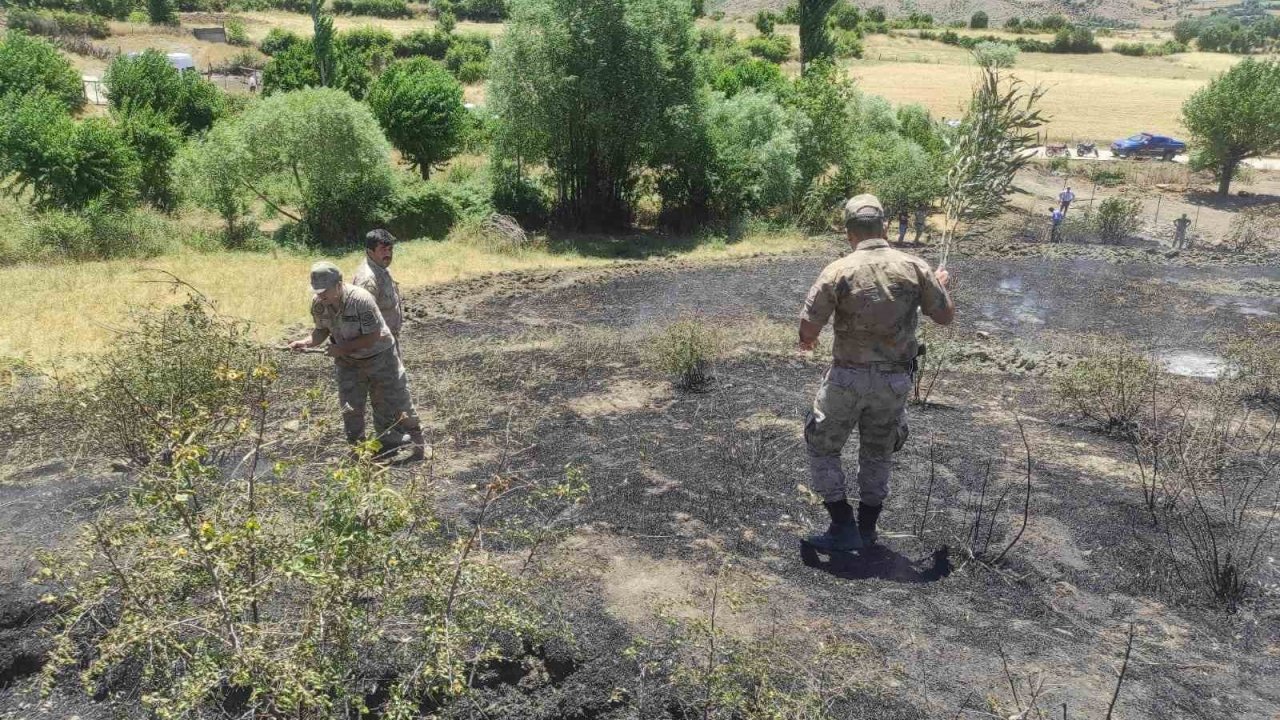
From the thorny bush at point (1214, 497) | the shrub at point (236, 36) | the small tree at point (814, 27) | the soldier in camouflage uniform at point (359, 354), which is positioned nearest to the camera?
the thorny bush at point (1214, 497)

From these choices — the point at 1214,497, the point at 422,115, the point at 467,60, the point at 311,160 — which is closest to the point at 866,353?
the point at 1214,497

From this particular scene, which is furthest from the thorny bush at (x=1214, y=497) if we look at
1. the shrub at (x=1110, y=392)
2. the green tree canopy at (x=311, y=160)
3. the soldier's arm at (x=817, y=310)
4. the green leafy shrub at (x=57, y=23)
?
the green leafy shrub at (x=57, y=23)

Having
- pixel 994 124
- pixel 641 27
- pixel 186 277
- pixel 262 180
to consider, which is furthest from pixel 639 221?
pixel 994 124

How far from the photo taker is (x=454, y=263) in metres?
15.9

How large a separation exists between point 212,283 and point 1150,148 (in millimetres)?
34177

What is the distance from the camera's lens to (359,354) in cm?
568

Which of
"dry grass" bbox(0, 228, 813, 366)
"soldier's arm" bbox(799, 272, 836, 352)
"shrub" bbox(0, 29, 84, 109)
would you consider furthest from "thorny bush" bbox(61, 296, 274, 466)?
"shrub" bbox(0, 29, 84, 109)

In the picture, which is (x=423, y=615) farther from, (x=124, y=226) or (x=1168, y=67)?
(x=1168, y=67)

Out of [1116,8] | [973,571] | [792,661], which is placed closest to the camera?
[792,661]

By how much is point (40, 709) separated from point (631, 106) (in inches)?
639

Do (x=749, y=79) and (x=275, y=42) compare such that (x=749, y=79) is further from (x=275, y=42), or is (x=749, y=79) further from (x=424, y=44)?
(x=275, y=42)

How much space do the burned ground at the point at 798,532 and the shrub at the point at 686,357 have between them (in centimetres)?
16

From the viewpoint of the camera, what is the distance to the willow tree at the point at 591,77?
1772cm

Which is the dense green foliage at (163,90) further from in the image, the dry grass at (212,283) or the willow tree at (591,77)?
the willow tree at (591,77)
